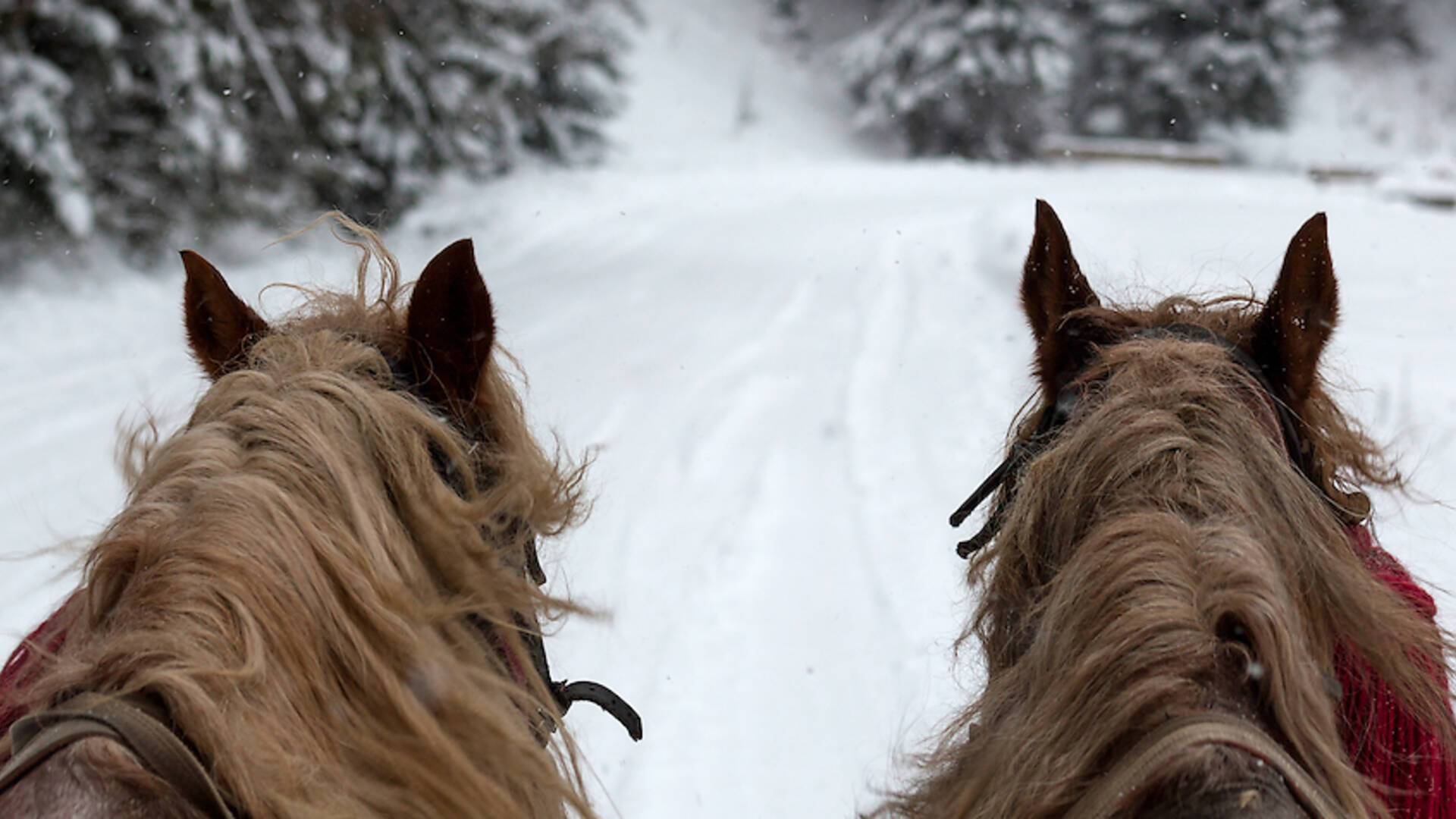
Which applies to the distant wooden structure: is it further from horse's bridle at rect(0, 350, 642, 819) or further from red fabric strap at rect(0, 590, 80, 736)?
horse's bridle at rect(0, 350, 642, 819)

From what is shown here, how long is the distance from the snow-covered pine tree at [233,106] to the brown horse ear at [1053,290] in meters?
8.03

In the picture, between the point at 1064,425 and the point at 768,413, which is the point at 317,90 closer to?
the point at 768,413

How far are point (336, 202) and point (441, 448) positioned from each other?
34.2 ft

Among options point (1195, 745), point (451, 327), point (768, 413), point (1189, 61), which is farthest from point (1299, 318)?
point (1189, 61)

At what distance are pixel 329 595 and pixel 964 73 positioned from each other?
71.0 ft

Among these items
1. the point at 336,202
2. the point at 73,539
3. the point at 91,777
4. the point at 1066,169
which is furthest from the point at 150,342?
the point at 1066,169

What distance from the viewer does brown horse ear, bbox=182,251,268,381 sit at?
63.4 inches

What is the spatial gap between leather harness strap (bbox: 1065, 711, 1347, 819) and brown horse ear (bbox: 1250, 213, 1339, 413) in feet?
2.32

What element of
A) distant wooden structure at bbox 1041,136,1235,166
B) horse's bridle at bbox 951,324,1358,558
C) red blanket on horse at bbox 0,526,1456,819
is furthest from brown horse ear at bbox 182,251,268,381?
distant wooden structure at bbox 1041,136,1235,166

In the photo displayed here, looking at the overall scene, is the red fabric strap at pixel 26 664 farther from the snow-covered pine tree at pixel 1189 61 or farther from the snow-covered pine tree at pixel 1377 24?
the snow-covered pine tree at pixel 1377 24

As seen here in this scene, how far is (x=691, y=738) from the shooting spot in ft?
10.3

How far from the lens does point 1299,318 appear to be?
1.51m

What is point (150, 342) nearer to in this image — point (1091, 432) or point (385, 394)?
point (385, 394)

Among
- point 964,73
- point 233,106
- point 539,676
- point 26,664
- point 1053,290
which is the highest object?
point 1053,290
